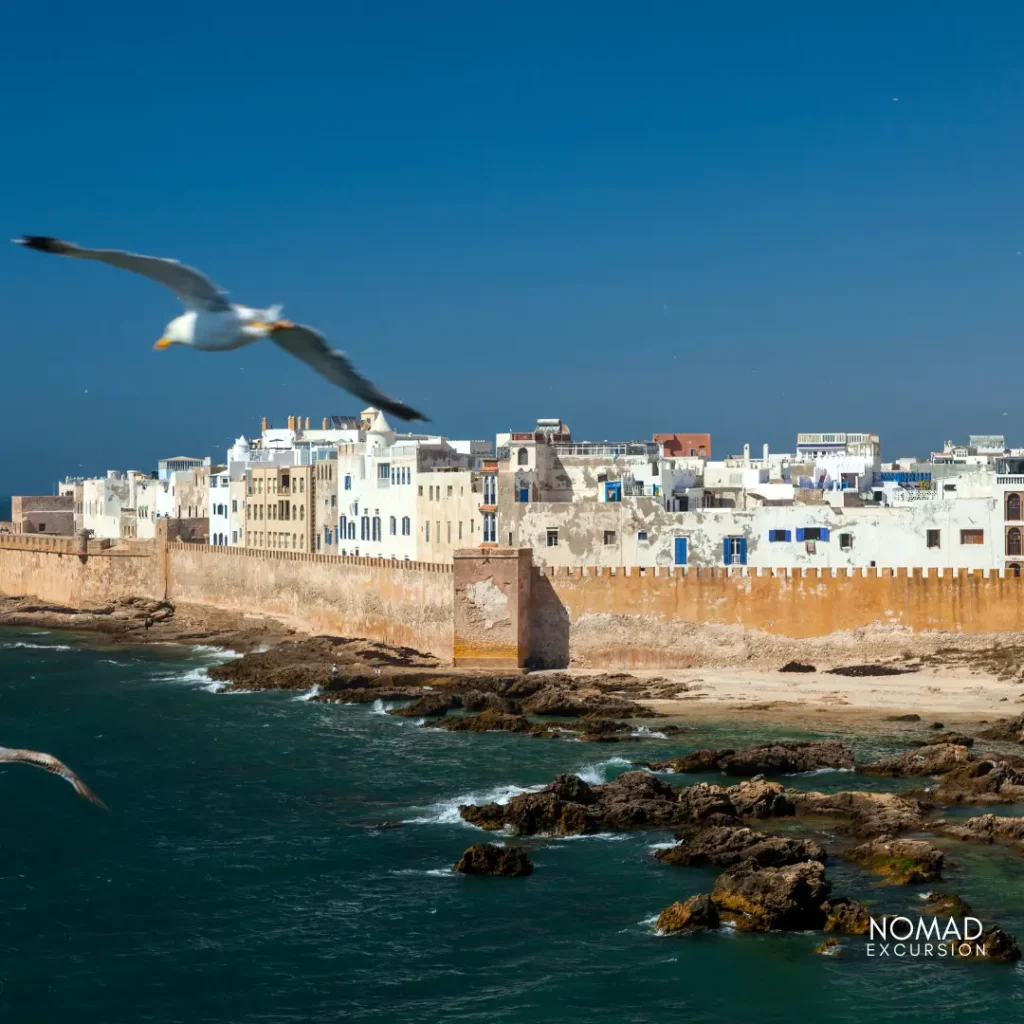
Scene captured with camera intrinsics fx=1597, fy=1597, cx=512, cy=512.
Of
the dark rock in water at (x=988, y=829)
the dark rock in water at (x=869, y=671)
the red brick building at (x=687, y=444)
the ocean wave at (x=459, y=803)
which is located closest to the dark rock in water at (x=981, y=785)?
the dark rock in water at (x=988, y=829)

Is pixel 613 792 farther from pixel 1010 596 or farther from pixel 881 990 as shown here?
pixel 1010 596

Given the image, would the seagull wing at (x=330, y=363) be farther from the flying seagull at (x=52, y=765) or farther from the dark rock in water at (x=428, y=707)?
the dark rock in water at (x=428, y=707)

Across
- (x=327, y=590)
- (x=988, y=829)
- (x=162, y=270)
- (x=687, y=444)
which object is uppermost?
(x=687, y=444)

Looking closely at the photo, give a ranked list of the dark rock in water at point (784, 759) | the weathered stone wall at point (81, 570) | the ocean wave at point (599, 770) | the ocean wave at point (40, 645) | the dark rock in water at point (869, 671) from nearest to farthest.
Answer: the ocean wave at point (599, 770) → the dark rock in water at point (784, 759) → the dark rock in water at point (869, 671) → the ocean wave at point (40, 645) → the weathered stone wall at point (81, 570)

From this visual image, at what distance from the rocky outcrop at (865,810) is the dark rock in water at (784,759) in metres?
2.37

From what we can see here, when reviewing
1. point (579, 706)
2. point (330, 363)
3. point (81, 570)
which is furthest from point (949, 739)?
point (81, 570)

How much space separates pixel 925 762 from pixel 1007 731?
465 cm

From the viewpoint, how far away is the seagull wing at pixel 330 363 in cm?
879

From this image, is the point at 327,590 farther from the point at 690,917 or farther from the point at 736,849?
the point at 690,917

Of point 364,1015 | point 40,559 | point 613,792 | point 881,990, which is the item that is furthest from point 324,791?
point 40,559

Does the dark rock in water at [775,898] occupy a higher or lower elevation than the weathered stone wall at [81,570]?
lower

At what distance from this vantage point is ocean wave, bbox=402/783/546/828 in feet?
91.2

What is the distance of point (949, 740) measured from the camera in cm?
3316

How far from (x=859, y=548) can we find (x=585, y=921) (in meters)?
25.7
